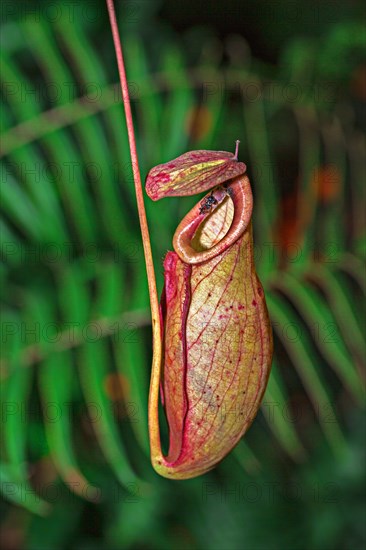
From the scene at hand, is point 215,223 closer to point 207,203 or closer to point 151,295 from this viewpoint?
point 207,203

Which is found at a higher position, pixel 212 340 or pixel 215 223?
pixel 215 223

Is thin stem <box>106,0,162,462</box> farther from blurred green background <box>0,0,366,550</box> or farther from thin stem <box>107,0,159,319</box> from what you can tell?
blurred green background <box>0,0,366,550</box>

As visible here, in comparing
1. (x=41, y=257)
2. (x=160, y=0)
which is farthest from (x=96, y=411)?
(x=160, y=0)

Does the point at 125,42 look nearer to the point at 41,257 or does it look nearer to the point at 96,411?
the point at 41,257

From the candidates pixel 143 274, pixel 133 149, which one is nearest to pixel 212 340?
pixel 133 149

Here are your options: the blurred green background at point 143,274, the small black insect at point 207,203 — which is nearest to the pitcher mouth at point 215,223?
the small black insect at point 207,203

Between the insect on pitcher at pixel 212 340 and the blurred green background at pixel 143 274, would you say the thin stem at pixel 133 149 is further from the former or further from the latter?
the blurred green background at pixel 143 274

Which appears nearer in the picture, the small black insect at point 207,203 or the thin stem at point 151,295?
the thin stem at point 151,295

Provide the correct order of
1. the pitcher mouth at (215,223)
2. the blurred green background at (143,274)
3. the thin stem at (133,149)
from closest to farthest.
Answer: the thin stem at (133,149)
the pitcher mouth at (215,223)
the blurred green background at (143,274)

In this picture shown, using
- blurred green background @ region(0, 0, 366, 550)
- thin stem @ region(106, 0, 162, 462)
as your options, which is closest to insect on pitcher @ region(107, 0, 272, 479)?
thin stem @ region(106, 0, 162, 462)

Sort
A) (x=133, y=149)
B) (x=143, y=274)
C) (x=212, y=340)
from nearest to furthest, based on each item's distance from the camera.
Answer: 1. (x=133, y=149)
2. (x=212, y=340)
3. (x=143, y=274)
